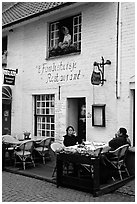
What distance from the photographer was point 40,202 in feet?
20.5

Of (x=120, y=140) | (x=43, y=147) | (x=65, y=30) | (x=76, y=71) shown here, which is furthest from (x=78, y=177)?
(x=65, y=30)

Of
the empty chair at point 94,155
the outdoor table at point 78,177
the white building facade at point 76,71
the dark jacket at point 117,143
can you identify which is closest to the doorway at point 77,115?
the white building facade at point 76,71

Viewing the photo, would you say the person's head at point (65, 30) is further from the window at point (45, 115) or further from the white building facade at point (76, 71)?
the window at point (45, 115)

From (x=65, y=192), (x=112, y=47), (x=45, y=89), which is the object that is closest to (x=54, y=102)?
(x=45, y=89)

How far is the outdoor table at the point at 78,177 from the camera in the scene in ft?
22.2

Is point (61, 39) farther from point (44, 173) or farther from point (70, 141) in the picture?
point (44, 173)

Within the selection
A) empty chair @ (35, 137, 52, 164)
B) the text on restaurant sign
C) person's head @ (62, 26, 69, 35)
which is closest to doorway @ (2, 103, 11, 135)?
the text on restaurant sign

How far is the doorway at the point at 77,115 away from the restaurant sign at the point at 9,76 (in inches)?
115

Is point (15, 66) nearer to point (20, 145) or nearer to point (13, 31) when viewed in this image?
point (13, 31)

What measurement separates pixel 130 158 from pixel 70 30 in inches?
203

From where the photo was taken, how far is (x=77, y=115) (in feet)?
35.4

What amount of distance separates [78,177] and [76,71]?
3959mm

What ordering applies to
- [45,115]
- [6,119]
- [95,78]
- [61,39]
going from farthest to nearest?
[6,119], [45,115], [61,39], [95,78]

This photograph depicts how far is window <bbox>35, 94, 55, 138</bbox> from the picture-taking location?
11.2m
